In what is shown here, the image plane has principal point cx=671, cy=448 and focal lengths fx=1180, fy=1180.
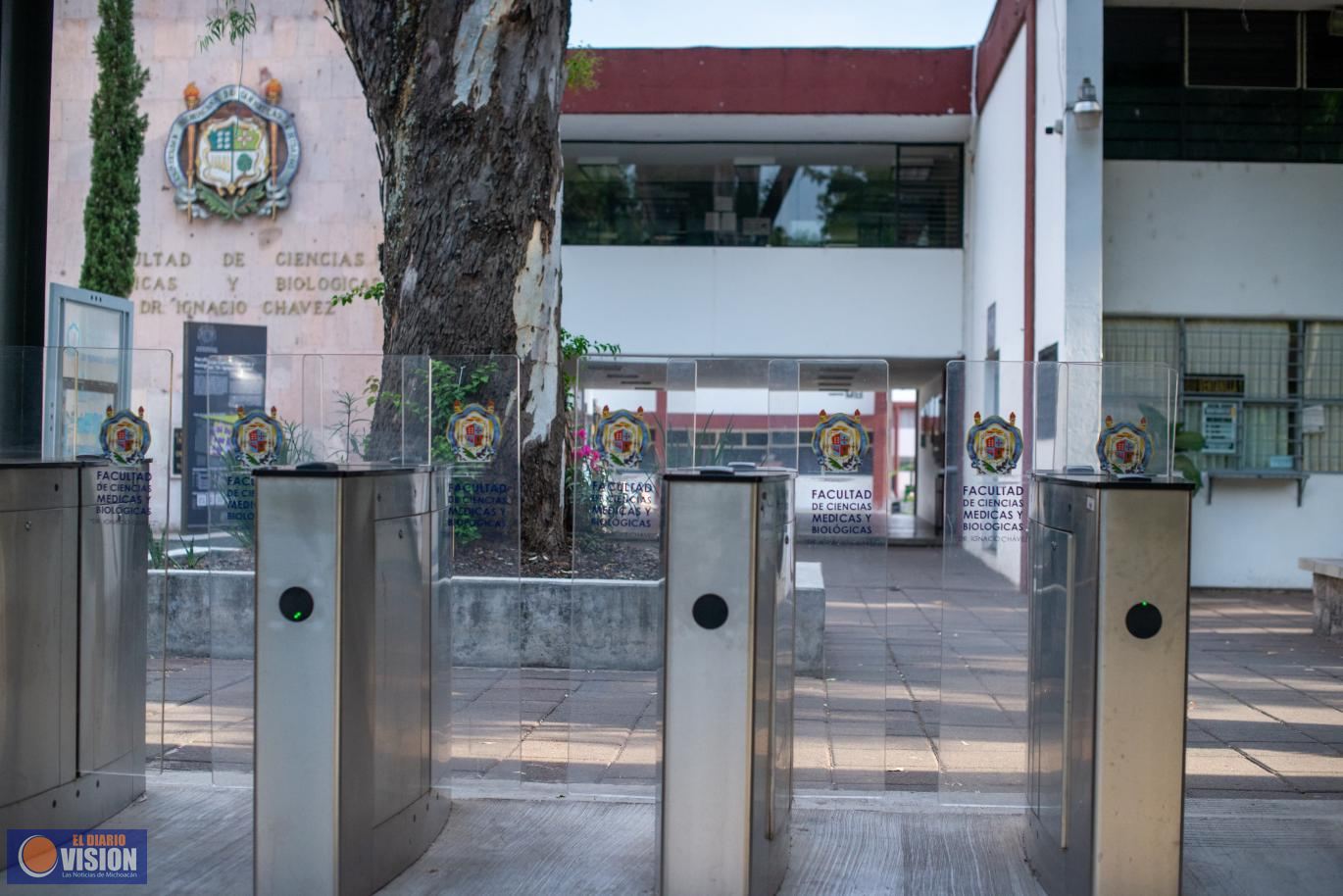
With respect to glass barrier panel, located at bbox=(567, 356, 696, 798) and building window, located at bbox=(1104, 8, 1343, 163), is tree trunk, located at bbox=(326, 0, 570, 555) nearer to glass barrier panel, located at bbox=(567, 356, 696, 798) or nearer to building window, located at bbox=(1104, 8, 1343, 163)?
glass barrier panel, located at bbox=(567, 356, 696, 798)

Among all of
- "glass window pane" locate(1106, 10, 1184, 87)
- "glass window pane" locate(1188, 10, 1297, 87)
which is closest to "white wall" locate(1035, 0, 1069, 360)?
"glass window pane" locate(1106, 10, 1184, 87)

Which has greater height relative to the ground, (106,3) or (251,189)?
(106,3)

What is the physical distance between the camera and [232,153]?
18312mm

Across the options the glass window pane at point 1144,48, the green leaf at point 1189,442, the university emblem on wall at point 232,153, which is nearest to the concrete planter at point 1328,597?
the green leaf at point 1189,442

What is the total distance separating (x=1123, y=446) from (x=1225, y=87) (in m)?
10.2

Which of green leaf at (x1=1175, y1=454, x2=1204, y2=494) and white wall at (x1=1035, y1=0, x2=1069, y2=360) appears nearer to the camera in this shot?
white wall at (x1=1035, y1=0, x2=1069, y2=360)

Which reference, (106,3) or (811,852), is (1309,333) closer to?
(811,852)

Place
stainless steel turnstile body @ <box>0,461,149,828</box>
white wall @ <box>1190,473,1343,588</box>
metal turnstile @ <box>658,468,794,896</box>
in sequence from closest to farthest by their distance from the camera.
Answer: metal turnstile @ <box>658,468,794,896</box> → stainless steel turnstile body @ <box>0,461,149,828</box> → white wall @ <box>1190,473,1343,588</box>

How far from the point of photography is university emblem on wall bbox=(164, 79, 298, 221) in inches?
719

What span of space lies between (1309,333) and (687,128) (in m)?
8.69

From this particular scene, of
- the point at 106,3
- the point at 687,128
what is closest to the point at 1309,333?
the point at 687,128

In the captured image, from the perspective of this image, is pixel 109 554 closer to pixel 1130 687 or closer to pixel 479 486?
pixel 479 486

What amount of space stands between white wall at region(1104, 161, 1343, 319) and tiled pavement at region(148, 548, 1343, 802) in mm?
5192

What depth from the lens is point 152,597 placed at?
27.7 ft
